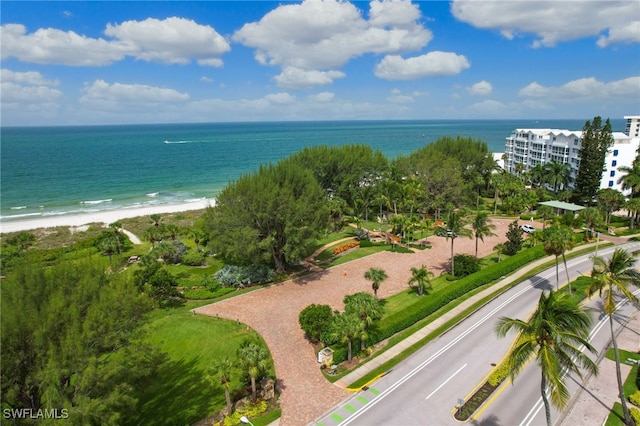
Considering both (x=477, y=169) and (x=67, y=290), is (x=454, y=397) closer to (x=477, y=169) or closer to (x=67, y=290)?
(x=67, y=290)

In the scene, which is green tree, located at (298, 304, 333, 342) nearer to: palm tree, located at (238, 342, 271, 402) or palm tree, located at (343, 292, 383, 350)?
palm tree, located at (343, 292, 383, 350)

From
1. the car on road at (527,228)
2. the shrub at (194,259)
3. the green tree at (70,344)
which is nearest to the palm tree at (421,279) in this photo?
the green tree at (70,344)

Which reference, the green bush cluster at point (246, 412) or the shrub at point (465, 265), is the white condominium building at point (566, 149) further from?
the green bush cluster at point (246, 412)

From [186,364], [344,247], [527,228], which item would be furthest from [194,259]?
[527,228]

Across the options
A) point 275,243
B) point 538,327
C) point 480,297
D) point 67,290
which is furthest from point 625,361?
point 67,290

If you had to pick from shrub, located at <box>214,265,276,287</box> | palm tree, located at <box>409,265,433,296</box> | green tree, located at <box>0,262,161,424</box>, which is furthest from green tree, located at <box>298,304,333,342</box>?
green tree, located at <box>0,262,161,424</box>
